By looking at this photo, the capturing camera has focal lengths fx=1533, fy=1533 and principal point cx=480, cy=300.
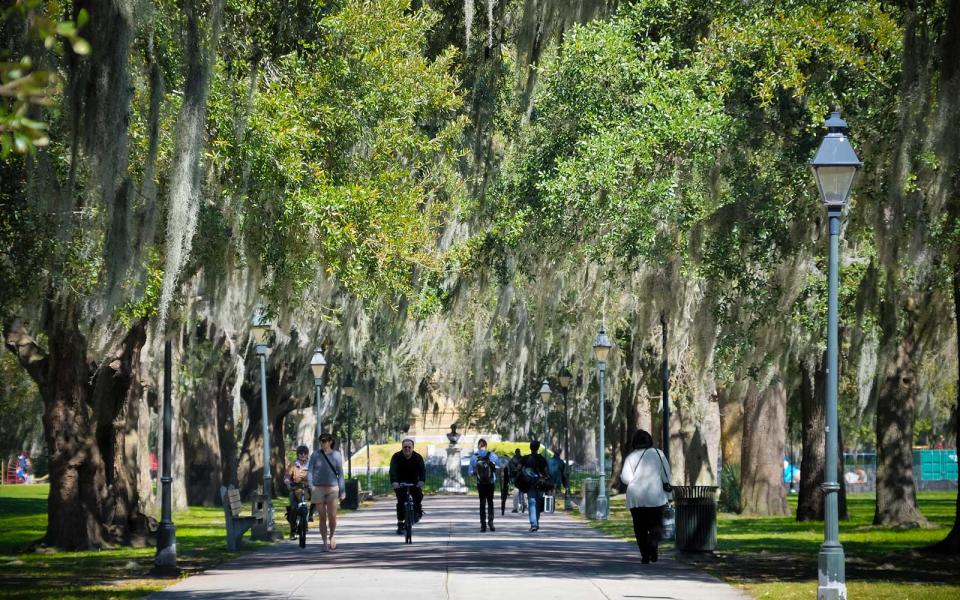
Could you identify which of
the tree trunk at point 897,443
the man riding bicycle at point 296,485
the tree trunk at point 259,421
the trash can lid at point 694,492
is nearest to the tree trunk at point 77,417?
the man riding bicycle at point 296,485

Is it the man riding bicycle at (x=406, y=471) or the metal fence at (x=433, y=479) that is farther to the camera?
the metal fence at (x=433, y=479)

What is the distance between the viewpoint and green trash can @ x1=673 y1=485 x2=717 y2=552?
19672 millimetres

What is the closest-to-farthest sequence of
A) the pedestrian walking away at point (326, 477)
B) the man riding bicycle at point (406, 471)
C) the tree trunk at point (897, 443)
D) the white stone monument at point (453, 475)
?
the pedestrian walking away at point (326, 477) → the man riding bicycle at point (406, 471) → the tree trunk at point (897, 443) → the white stone monument at point (453, 475)

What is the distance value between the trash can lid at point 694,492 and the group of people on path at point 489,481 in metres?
0.69

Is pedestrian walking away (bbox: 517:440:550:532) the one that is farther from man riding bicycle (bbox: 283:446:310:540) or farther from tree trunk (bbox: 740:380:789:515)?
tree trunk (bbox: 740:380:789:515)

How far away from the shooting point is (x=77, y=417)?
930 inches

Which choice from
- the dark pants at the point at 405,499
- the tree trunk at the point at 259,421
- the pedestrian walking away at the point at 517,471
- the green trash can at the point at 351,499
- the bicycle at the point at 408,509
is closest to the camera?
the bicycle at the point at 408,509

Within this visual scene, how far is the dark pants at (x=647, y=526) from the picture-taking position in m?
18.0

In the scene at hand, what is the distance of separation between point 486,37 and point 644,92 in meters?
5.83

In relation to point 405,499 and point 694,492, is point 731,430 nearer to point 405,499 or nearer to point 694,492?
point 405,499

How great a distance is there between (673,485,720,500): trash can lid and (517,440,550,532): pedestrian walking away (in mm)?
6896

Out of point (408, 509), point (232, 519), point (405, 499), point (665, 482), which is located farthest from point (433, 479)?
point (665, 482)

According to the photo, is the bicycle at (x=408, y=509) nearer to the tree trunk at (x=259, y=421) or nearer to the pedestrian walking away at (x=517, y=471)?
the pedestrian walking away at (x=517, y=471)

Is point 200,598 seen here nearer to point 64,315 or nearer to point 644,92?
point 64,315
